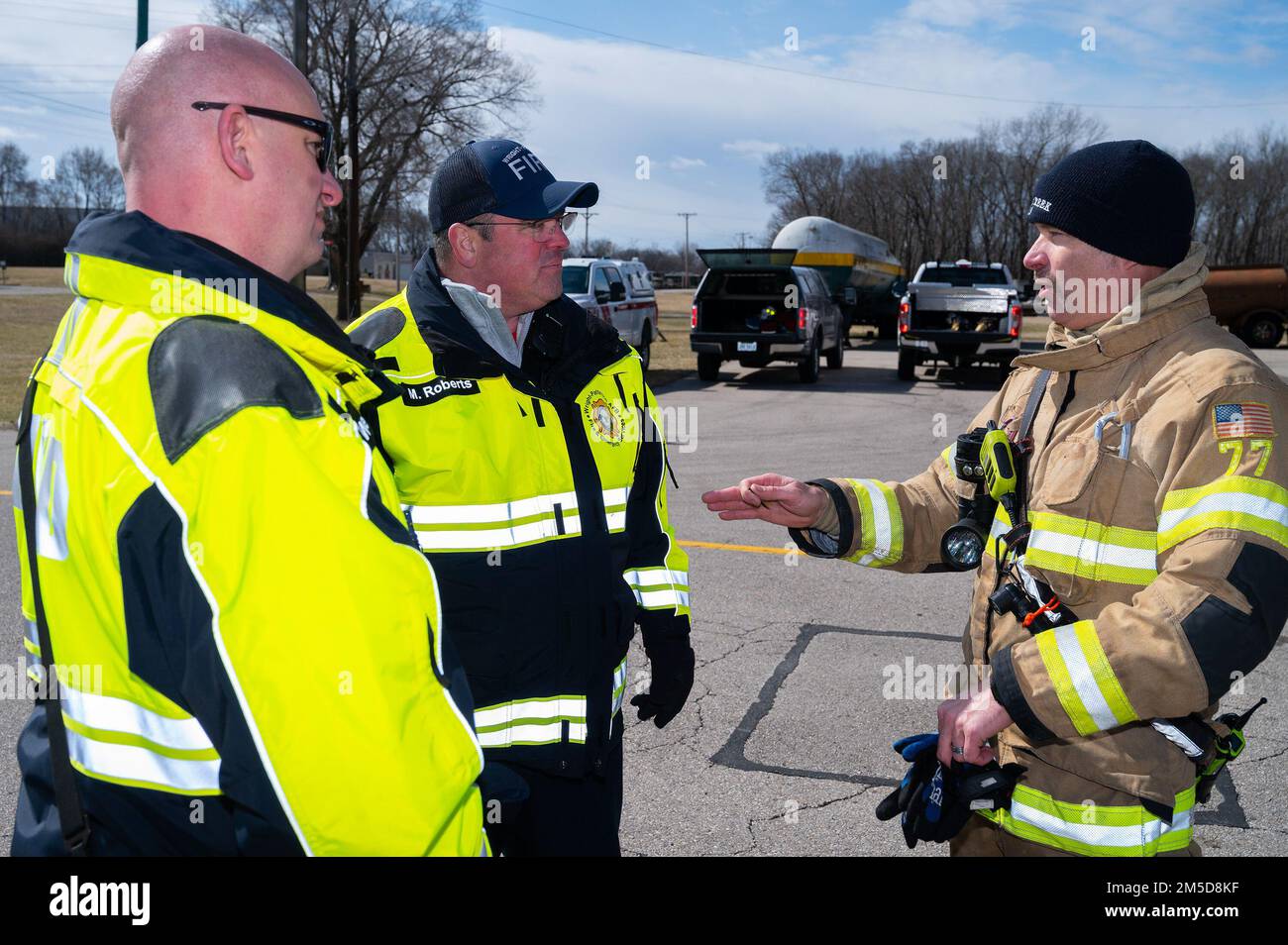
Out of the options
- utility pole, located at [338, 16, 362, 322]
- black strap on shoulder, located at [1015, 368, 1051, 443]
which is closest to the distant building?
utility pole, located at [338, 16, 362, 322]

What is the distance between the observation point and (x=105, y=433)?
1287 mm

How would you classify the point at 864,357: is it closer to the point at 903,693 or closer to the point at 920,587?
the point at 920,587

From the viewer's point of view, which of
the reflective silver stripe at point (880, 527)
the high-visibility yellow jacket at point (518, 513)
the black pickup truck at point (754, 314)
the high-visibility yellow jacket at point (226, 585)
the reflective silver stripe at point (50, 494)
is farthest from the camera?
Answer: the black pickup truck at point (754, 314)

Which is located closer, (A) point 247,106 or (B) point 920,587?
(A) point 247,106

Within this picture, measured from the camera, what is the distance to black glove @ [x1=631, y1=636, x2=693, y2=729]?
299 centimetres

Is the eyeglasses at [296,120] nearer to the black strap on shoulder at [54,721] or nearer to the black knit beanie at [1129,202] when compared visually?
the black strap on shoulder at [54,721]

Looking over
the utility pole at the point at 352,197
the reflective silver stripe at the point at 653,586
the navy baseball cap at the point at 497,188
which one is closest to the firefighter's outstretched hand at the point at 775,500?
the reflective silver stripe at the point at 653,586

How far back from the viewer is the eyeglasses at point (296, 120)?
1.48m

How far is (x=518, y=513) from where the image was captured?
2434mm

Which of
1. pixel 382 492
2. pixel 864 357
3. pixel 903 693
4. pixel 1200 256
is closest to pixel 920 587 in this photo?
pixel 903 693

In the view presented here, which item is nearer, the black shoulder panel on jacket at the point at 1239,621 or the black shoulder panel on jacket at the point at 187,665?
the black shoulder panel on jacket at the point at 187,665

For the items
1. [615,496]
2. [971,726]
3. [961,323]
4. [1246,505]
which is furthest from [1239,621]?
[961,323]

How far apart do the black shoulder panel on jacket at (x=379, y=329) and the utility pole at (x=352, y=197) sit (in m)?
26.6
